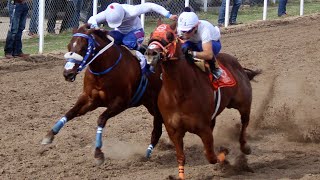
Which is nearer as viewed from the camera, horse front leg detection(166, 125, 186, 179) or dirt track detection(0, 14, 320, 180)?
horse front leg detection(166, 125, 186, 179)

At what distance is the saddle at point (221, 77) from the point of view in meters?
7.76

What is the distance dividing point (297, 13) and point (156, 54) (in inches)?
710

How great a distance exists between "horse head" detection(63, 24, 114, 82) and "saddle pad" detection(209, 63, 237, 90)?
1.27m

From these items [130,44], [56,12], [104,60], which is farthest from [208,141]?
[56,12]

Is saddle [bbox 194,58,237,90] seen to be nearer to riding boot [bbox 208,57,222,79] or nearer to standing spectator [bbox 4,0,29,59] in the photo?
riding boot [bbox 208,57,222,79]

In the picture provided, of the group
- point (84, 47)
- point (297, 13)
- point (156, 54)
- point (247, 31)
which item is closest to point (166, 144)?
point (84, 47)

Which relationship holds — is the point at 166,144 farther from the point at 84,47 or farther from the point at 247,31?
the point at 247,31

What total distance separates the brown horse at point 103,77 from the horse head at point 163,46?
1242 millimetres

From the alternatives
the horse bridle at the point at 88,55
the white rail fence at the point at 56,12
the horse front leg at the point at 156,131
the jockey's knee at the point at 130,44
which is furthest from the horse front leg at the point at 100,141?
the white rail fence at the point at 56,12

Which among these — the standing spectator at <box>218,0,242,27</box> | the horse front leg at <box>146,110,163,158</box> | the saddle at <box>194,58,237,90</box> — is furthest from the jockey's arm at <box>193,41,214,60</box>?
the standing spectator at <box>218,0,242,27</box>

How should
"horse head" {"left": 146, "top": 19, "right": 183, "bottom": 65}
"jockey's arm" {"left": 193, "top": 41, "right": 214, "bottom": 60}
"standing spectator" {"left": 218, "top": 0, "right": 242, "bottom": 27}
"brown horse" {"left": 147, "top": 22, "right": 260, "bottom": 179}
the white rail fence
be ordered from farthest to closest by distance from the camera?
"standing spectator" {"left": 218, "top": 0, "right": 242, "bottom": 27} → the white rail fence → "jockey's arm" {"left": 193, "top": 41, "right": 214, "bottom": 60} → "brown horse" {"left": 147, "top": 22, "right": 260, "bottom": 179} → "horse head" {"left": 146, "top": 19, "right": 183, "bottom": 65}

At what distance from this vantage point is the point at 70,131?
1005 centimetres

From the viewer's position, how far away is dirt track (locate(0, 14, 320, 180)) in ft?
27.2

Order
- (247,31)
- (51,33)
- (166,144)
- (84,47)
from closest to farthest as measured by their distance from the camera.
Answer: (84,47) < (166,144) < (51,33) < (247,31)
